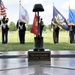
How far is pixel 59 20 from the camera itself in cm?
2722

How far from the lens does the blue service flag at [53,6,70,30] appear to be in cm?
2658

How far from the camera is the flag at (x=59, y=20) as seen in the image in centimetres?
2656

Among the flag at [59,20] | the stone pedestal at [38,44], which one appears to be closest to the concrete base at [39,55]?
the stone pedestal at [38,44]

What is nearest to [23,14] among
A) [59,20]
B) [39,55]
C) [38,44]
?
[59,20]

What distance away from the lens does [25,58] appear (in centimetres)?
1565

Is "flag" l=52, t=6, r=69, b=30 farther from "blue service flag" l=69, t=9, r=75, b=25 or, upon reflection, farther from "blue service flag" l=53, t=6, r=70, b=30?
"blue service flag" l=69, t=9, r=75, b=25

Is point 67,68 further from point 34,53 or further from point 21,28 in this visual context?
point 21,28

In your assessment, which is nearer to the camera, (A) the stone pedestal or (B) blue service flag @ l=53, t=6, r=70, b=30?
(A) the stone pedestal

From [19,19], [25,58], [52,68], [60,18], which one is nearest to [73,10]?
[60,18]

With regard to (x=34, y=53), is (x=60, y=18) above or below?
above

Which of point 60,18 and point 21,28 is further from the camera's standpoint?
point 60,18

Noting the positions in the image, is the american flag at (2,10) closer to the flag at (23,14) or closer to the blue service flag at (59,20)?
the flag at (23,14)

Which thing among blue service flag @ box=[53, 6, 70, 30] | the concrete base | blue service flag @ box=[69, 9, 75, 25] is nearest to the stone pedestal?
the concrete base

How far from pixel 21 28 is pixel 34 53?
11.3m
